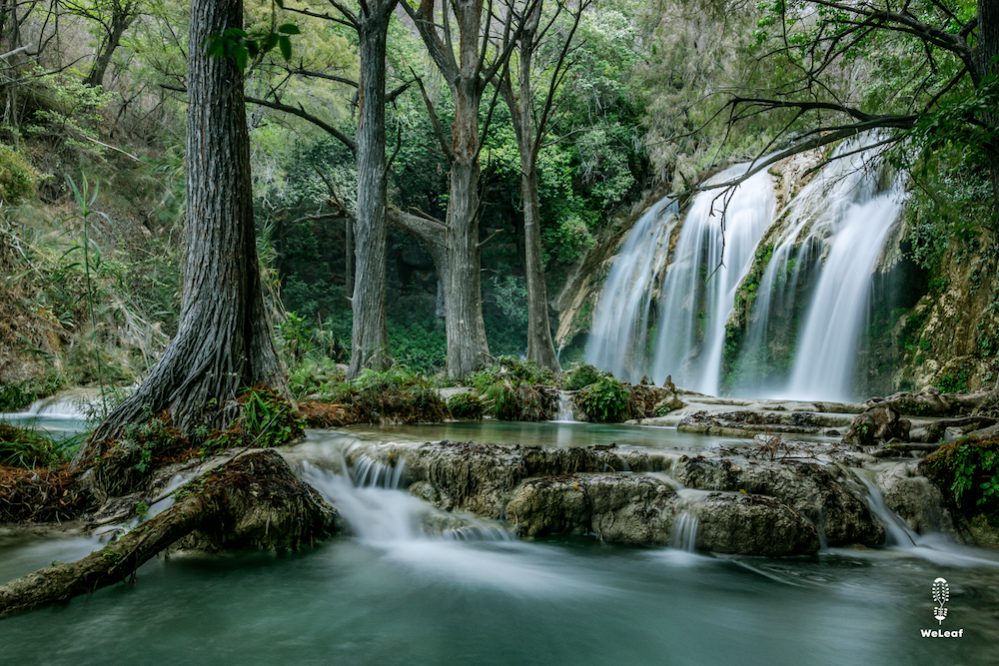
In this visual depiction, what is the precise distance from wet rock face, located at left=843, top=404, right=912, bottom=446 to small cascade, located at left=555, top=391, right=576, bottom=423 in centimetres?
456

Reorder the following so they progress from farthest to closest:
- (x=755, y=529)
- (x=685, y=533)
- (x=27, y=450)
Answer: (x=27, y=450), (x=685, y=533), (x=755, y=529)

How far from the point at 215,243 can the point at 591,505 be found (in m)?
4.08

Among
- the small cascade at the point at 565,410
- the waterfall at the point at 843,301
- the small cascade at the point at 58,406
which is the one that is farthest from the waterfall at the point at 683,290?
the small cascade at the point at 58,406

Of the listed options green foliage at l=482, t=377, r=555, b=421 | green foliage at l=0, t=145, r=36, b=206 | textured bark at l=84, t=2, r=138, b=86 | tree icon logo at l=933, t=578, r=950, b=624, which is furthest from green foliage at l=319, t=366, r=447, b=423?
textured bark at l=84, t=2, r=138, b=86

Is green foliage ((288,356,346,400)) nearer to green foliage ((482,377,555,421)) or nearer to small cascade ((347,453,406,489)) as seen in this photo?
green foliage ((482,377,555,421))

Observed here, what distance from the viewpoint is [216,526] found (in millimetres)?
4449

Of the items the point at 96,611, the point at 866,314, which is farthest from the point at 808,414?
the point at 96,611

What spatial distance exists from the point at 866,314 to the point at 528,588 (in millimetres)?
11697

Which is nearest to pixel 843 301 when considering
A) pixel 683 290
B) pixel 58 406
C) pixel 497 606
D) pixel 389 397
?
pixel 683 290

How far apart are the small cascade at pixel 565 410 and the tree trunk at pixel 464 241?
2223 millimetres

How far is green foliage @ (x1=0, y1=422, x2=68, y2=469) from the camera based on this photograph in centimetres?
548

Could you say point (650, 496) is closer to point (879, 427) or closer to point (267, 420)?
point (879, 427)

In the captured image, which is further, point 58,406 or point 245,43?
point 58,406

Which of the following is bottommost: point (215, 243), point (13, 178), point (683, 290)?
point (215, 243)
